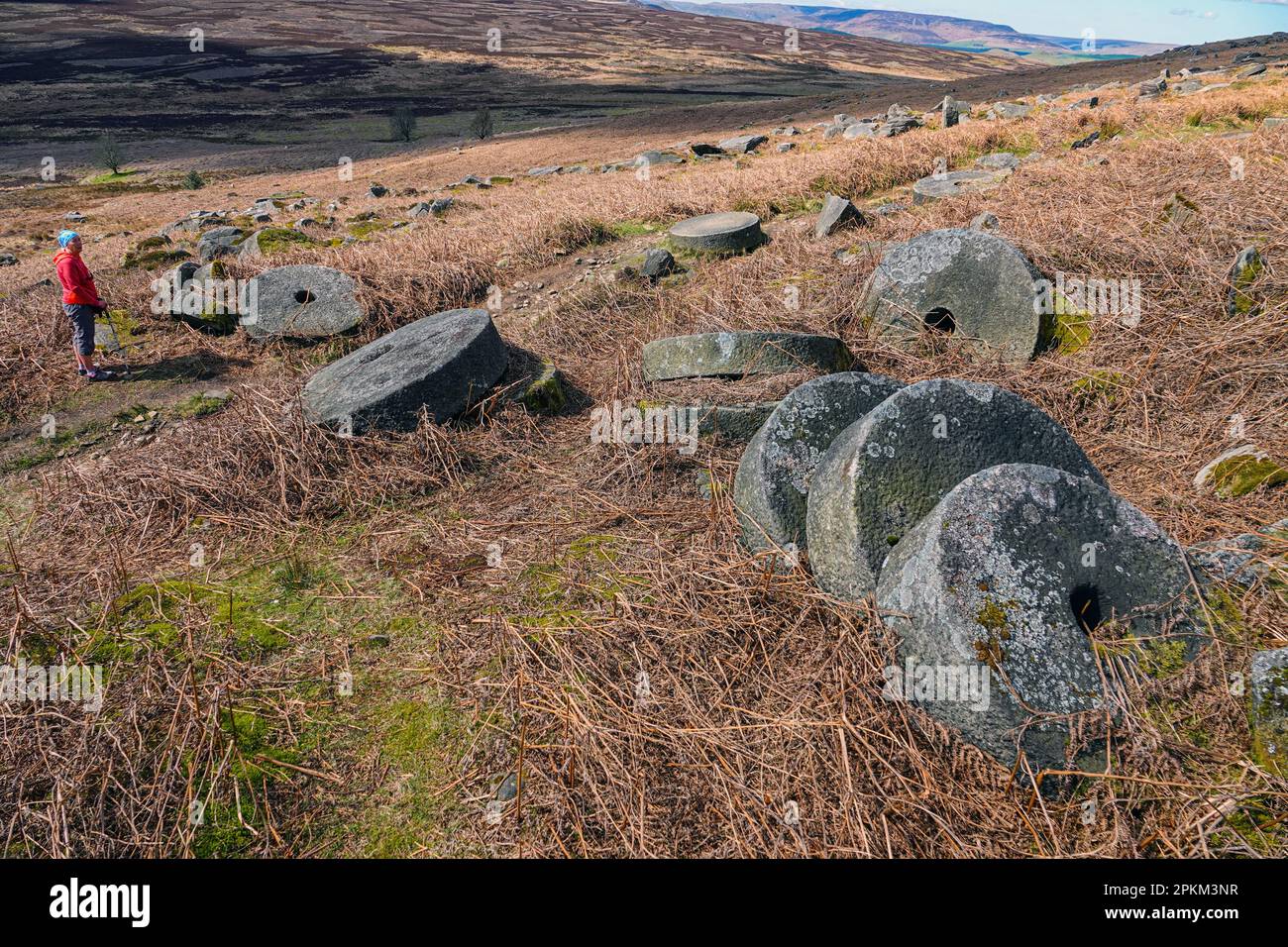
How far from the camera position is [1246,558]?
352 centimetres

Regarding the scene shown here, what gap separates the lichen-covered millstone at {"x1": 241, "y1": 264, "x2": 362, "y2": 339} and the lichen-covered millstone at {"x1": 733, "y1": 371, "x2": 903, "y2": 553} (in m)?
6.43

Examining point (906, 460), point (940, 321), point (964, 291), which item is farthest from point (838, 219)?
point (906, 460)

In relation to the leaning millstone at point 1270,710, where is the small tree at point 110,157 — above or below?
above

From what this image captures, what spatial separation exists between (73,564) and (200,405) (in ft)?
10.1

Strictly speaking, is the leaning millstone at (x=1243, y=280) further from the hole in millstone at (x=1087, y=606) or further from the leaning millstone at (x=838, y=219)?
the leaning millstone at (x=838, y=219)

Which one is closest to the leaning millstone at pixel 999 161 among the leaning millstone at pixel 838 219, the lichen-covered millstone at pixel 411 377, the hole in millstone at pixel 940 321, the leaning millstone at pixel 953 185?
the leaning millstone at pixel 953 185

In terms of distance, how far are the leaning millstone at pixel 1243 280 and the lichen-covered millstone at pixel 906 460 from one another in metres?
3.62

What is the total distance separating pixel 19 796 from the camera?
3.26m

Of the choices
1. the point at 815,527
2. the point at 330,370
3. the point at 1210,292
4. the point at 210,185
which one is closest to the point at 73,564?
the point at 330,370

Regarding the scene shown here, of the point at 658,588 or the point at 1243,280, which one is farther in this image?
the point at 1243,280

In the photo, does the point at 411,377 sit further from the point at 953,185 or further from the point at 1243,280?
the point at 953,185

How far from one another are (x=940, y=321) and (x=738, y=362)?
2348 millimetres

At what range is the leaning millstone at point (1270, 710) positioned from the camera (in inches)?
109

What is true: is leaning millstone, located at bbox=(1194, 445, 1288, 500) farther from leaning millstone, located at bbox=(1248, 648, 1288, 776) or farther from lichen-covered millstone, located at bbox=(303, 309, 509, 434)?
lichen-covered millstone, located at bbox=(303, 309, 509, 434)
